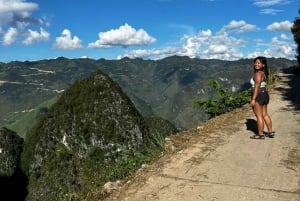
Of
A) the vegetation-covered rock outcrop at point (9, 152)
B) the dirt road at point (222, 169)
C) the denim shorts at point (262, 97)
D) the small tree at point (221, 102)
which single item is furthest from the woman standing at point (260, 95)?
the vegetation-covered rock outcrop at point (9, 152)

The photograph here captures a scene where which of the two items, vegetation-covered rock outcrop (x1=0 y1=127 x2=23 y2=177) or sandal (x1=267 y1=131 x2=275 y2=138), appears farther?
vegetation-covered rock outcrop (x1=0 y1=127 x2=23 y2=177)

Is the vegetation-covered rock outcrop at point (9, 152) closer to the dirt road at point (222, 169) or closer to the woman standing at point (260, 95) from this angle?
the dirt road at point (222, 169)

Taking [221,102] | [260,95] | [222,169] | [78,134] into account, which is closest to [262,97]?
[260,95]

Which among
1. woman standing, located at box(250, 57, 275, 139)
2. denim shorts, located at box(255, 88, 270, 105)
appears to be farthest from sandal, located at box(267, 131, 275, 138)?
denim shorts, located at box(255, 88, 270, 105)

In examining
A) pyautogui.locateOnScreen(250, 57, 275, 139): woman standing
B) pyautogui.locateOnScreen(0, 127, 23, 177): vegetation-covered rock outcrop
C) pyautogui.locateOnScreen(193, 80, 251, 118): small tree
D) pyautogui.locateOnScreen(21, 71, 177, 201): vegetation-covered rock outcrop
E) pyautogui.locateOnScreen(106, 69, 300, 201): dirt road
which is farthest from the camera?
pyautogui.locateOnScreen(0, 127, 23, 177): vegetation-covered rock outcrop

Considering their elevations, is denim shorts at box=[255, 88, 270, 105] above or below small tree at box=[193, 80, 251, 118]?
above

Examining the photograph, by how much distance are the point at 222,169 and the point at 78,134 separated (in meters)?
122

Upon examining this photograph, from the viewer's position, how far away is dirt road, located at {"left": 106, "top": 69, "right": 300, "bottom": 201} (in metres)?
7.75

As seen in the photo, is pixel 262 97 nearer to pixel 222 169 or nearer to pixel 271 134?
pixel 271 134

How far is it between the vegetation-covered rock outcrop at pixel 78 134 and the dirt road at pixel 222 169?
290 feet

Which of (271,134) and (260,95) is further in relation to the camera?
(271,134)

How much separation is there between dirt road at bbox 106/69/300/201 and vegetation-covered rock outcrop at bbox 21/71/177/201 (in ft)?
290

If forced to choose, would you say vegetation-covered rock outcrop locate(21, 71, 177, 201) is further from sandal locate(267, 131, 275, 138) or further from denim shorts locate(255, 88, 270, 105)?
denim shorts locate(255, 88, 270, 105)

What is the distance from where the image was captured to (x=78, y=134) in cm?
12888
